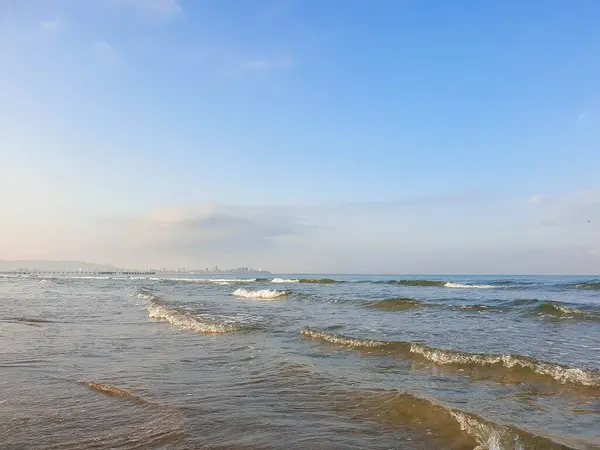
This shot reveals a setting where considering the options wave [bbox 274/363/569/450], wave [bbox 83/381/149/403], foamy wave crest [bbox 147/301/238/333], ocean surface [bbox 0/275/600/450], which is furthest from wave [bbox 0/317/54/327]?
wave [bbox 274/363/569/450]

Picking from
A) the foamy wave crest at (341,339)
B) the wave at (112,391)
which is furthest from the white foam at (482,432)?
the foamy wave crest at (341,339)

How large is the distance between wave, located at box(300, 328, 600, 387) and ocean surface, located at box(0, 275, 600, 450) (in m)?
0.03

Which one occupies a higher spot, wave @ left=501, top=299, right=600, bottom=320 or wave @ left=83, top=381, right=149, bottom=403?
wave @ left=83, top=381, right=149, bottom=403

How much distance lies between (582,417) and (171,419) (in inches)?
219

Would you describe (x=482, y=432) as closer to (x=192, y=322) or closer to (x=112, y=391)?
(x=112, y=391)

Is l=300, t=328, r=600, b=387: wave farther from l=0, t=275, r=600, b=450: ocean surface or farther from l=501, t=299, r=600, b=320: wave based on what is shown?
l=501, t=299, r=600, b=320: wave

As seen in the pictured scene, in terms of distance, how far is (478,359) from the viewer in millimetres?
9578

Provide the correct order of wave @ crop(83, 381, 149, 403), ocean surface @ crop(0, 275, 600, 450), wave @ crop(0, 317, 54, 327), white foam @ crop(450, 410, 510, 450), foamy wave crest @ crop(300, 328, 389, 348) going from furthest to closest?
wave @ crop(0, 317, 54, 327)
foamy wave crest @ crop(300, 328, 389, 348)
wave @ crop(83, 381, 149, 403)
ocean surface @ crop(0, 275, 600, 450)
white foam @ crop(450, 410, 510, 450)

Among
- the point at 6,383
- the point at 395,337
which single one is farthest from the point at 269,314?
the point at 6,383

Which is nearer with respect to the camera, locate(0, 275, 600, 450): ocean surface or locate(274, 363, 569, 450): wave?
locate(274, 363, 569, 450): wave

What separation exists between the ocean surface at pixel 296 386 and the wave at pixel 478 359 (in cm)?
3

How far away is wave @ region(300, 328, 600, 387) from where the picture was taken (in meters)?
8.16

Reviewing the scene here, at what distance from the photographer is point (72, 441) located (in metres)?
4.97

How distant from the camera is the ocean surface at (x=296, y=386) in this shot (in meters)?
5.28
